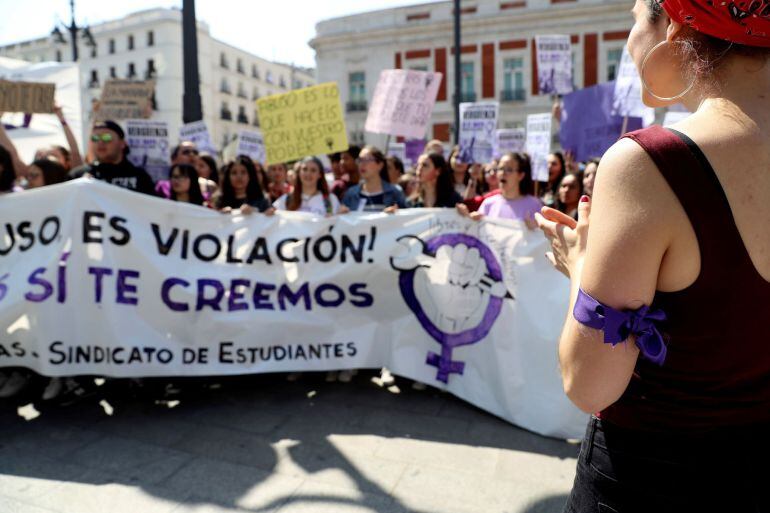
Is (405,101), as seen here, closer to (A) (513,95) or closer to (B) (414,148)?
(B) (414,148)

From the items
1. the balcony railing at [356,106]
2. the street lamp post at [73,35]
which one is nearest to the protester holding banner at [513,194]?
the street lamp post at [73,35]

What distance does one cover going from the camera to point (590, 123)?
7.43 m

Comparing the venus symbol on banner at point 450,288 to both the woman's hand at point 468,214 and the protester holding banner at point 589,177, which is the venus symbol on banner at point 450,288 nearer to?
the woman's hand at point 468,214

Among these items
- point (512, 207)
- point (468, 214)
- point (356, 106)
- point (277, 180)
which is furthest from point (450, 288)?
point (356, 106)

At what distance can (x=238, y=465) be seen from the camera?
303 cm

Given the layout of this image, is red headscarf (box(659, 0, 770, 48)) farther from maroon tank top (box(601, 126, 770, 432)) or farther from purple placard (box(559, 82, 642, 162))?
purple placard (box(559, 82, 642, 162))

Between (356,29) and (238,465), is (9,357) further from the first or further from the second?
(356,29)

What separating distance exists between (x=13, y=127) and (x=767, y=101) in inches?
285

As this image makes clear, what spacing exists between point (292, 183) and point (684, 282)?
467cm

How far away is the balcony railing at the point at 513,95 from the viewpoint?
28.9 m

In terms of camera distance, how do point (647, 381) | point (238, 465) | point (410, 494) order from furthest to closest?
point (238, 465) → point (410, 494) → point (647, 381)

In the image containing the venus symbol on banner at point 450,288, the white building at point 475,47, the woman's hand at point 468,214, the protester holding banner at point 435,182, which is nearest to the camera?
the venus symbol on banner at point 450,288

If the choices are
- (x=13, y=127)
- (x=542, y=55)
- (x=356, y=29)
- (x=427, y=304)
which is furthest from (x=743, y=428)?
(x=356, y=29)

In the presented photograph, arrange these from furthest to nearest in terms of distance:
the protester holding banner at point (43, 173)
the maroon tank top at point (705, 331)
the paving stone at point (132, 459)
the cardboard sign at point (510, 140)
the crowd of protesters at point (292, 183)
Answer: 1. the cardboard sign at point (510, 140)
2. the protester holding banner at point (43, 173)
3. the crowd of protesters at point (292, 183)
4. the paving stone at point (132, 459)
5. the maroon tank top at point (705, 331)
